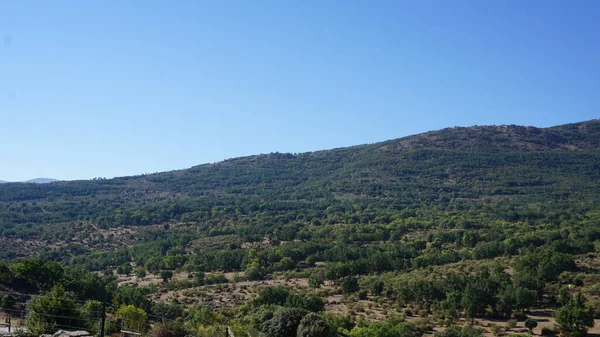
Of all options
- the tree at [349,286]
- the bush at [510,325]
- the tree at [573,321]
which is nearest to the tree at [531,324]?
the bush at [510,325]

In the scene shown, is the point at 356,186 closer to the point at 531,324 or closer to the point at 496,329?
the point at 496,329

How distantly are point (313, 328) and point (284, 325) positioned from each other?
7.19 feet

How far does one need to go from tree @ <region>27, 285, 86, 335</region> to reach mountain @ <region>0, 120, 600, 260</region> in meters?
70.8

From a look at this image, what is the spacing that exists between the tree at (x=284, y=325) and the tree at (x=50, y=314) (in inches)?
330

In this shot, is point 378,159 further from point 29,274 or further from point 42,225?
point 29,274

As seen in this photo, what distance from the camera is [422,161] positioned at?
520 ft

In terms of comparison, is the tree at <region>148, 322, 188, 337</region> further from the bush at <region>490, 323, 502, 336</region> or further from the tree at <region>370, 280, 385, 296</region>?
the tree at <region>370, 280, 385, 296</region>

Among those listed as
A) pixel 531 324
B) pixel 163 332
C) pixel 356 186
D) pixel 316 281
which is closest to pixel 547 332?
pixel 531 324

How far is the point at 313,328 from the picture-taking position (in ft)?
71.3

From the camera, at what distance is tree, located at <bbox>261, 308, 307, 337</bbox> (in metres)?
23.2

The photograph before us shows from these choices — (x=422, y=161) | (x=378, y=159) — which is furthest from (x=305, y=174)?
(x=422, y=161)

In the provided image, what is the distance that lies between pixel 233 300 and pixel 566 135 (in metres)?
161

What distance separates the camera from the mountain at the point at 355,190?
10575 cm

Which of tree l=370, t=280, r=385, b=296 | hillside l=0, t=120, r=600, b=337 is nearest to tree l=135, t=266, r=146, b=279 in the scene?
hillside l=0, t=120, r=600, b=337
